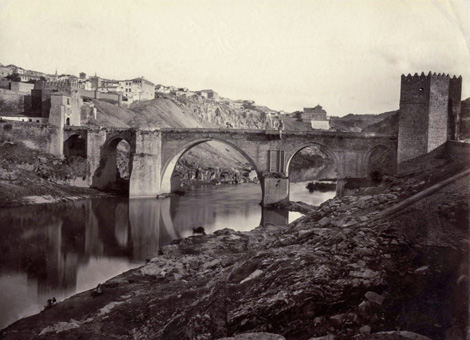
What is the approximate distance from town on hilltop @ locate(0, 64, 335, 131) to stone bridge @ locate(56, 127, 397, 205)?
3.41 m

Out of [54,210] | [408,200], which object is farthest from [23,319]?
[54,210]

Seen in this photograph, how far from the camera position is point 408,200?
1193 centimetres

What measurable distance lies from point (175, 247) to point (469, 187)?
41.4ft

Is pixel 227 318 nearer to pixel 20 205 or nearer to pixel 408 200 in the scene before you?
pixel 408 200

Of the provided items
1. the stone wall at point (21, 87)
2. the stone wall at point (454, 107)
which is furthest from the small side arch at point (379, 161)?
the stone wall at point (21, 87)

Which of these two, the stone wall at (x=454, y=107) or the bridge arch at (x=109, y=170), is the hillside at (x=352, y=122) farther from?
the stone wall at (x=454, y=107)

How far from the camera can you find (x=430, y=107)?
75.7ft

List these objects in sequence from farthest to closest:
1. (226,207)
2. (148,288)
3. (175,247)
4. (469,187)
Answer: (226,207), (175,247), (148,288), (469,187)

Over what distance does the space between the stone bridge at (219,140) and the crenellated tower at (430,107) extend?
15.2ft

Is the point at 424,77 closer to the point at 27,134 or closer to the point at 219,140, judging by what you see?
the point at 219,140

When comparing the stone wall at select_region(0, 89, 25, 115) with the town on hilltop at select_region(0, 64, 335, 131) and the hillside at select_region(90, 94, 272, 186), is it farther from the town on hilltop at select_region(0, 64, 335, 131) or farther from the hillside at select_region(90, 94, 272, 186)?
the hillside at select_region(90, 94, 272, 186)

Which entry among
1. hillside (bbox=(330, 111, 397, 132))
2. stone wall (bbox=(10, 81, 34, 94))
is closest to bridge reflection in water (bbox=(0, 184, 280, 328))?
stone wall (bbox=(10, 81, 34, 94))

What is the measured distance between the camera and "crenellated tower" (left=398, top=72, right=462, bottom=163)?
22.9 metres

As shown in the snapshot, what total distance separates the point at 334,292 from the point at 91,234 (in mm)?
17734
